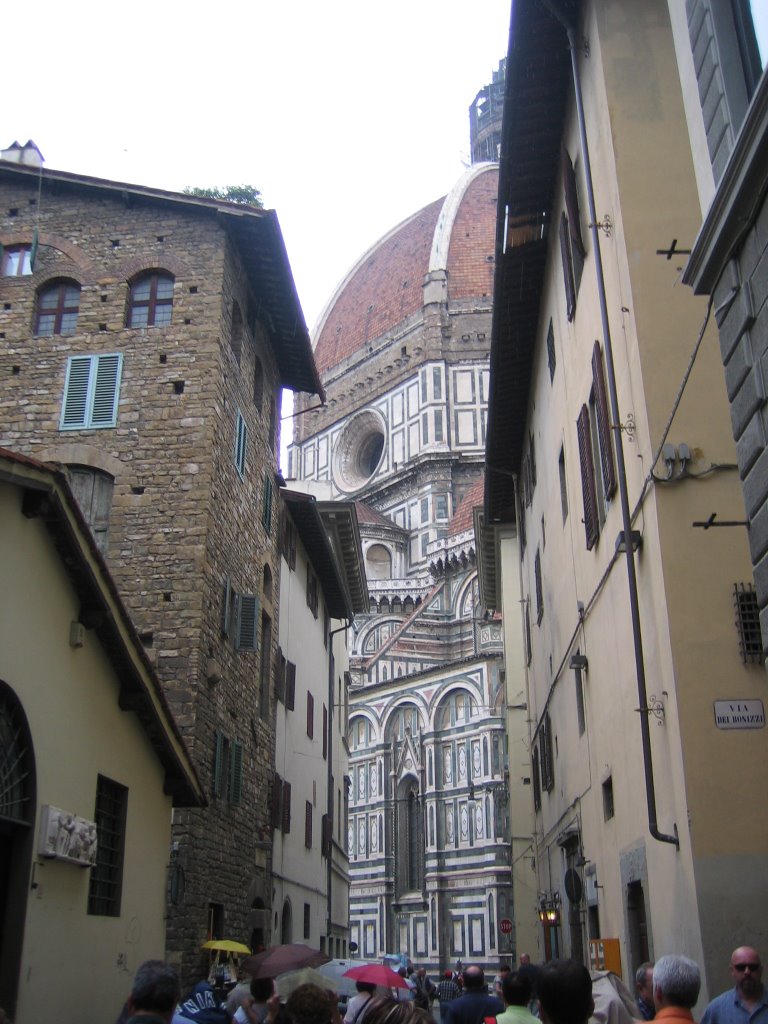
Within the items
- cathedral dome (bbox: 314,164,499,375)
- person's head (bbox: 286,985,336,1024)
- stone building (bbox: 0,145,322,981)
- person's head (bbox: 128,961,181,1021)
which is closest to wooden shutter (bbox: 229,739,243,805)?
stone building (bbox: 0,145,322,981)

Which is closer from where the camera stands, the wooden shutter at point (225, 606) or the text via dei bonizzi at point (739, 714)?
the text via dei bonizzi at point (739, 714)

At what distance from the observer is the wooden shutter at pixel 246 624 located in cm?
1781

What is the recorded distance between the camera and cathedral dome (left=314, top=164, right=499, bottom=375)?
69.2 m

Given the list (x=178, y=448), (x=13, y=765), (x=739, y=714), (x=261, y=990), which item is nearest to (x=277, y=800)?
(x=178, y=448)

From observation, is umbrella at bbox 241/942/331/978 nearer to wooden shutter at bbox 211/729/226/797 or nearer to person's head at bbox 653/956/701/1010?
person's head at bbox 653/956/701/1010

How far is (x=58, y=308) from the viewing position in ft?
59.4

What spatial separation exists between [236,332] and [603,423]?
8.93 meters

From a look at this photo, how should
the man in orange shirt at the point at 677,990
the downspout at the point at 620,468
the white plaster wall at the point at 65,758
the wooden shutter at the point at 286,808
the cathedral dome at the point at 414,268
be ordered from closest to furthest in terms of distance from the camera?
the man in orange shirt at the point at 677,990
the white plaster wall at the point at 65,758
the downspout at the point at 620,468
the wooden shutter at the point at 286,808
the cathedral dome at the point at 414,268

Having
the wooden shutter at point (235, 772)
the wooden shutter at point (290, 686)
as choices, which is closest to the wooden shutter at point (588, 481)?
the wooden shutter at point (235, 772)

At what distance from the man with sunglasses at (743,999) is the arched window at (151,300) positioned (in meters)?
14.0

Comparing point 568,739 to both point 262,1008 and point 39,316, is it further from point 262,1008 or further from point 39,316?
point 39,316

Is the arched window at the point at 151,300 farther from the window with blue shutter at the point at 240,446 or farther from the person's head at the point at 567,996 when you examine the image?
the person's head at the point at 567,996

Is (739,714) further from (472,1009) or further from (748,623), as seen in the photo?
(472,1009)

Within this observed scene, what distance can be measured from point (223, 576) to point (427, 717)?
33682 mm
